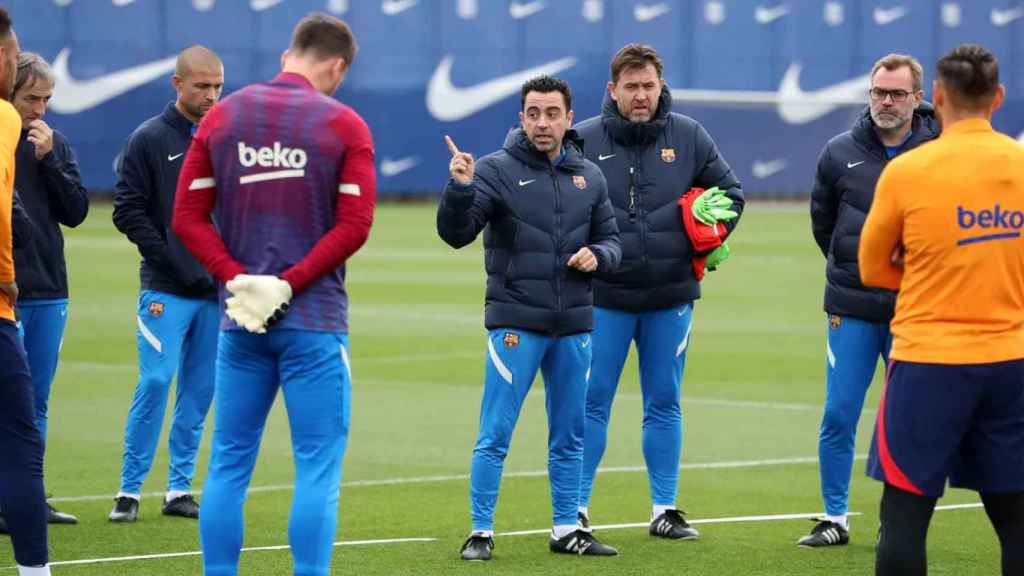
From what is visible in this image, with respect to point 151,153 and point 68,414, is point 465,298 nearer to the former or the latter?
point 68,414

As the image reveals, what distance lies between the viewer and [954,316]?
5.77 m

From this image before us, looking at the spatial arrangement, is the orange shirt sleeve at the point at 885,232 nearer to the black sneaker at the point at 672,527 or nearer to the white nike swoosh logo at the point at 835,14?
the black sneaker at the point at 672,527

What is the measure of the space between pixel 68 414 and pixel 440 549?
5502 millimetres

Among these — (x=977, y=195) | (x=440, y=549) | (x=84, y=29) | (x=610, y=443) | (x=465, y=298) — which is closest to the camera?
(x=977, y=195)

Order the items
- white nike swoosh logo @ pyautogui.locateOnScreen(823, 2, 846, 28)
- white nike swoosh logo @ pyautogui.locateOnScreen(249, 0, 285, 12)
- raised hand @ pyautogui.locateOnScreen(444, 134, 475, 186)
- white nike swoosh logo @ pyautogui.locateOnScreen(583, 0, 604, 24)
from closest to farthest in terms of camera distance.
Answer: raised hand @ pyautogui.locateOnScreen(444, 134, 475, 186) → white nike swoosh logo @ pyautogui.locateOnScreen(249, 0, 285, 12) → white nike swoosh logo @ pyautogui.locateOnScreen(583, 0, 604, 24) → white nike swoosh logo @ pyautogui.locateOnScreen(823, 2, 846, 28)

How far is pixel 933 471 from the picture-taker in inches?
229

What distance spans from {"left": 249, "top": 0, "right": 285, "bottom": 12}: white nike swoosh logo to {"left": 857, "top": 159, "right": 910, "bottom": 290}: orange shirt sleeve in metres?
38.2

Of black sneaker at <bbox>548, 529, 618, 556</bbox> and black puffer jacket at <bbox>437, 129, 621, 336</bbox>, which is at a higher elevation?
black puffer jacket at <bbox>437, 129, 621, 336</bbox>

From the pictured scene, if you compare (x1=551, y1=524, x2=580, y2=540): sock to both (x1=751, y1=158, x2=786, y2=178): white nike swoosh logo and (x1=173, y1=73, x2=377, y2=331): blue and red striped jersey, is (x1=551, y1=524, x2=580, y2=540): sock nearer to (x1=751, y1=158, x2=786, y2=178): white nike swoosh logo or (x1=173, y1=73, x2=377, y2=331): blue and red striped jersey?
(x1=173, y1=73, x2=377, y2=331): blue and red striped jersey

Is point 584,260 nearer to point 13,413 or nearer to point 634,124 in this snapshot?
point 634,124

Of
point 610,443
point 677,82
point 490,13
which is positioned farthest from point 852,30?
point 610,443

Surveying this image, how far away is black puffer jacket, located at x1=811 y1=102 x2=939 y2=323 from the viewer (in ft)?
27.4

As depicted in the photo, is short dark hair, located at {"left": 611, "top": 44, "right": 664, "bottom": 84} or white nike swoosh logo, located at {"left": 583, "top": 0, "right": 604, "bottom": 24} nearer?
short dark hair, located at {"left": 611, "top": 44, "right": 664, "bottom": 84}

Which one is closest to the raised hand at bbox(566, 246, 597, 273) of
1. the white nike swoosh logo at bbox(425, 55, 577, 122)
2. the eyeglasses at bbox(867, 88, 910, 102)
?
the eyeglasses at bbox(867, 88, 910, 102)
